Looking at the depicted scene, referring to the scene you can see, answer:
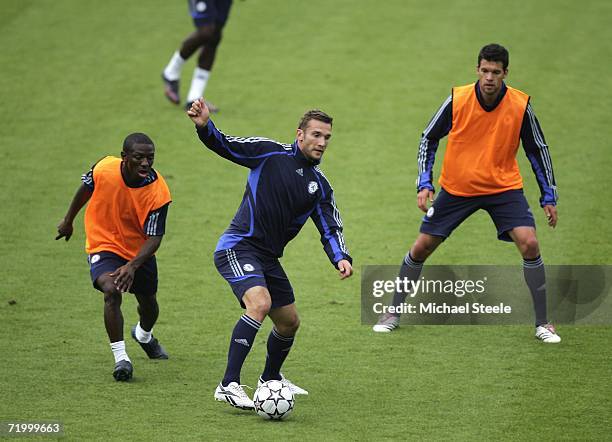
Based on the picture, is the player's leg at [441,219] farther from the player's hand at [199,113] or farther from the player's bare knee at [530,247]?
the player's hand at [199,113]

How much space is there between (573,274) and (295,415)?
13.9ft

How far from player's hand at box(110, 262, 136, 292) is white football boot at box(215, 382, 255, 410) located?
117cm

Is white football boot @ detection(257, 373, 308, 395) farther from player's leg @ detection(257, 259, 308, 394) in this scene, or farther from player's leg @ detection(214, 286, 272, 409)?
player's leg @ detection(214, 286, 272, 409)

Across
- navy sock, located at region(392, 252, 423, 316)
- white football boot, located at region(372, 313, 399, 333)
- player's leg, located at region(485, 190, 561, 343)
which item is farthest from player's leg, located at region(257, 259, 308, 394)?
player's leg, located at region(485, 190, 561, 343)

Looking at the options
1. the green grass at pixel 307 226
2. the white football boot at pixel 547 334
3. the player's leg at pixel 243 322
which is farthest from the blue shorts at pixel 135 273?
the white football boot at pixel 547 334

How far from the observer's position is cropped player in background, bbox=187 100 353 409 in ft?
24.7

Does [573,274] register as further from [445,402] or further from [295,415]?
[295,415]

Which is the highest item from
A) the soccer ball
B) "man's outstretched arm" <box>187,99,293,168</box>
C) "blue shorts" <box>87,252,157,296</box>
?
"man's outstretched arm" <box>187,99,293,168</box>

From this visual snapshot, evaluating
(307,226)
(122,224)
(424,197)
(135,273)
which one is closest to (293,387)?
(135,273)

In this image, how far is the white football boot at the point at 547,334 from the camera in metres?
9.10

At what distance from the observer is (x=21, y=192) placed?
1280 cm

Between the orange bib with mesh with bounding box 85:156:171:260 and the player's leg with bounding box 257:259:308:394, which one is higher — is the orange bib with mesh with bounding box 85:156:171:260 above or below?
above

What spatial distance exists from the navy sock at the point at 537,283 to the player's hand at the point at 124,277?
11.1ft

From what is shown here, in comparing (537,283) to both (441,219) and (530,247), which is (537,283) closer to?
(530,247)
